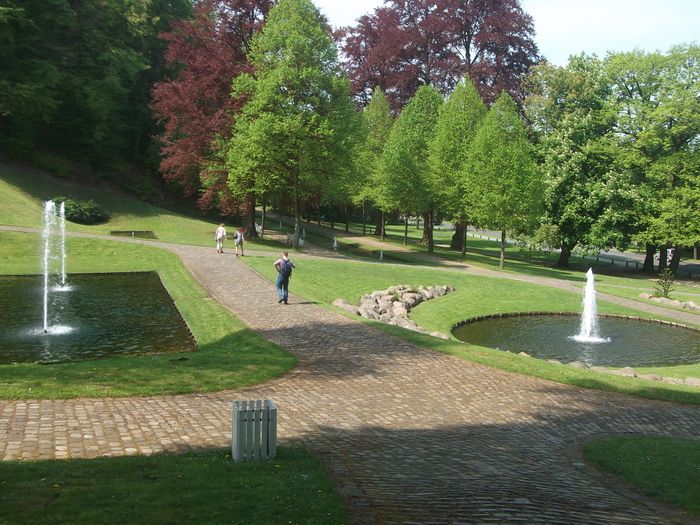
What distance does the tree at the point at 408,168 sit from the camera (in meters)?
48.0

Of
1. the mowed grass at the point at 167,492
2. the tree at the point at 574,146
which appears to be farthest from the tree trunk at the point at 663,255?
the mowed grass at the point at 167,492

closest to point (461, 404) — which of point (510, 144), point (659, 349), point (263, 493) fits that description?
point (263, 493)

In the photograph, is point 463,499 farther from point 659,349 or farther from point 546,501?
point 659,349

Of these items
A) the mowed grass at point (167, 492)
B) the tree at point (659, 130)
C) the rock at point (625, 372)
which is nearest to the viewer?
the mowed grass at point (167, 492)

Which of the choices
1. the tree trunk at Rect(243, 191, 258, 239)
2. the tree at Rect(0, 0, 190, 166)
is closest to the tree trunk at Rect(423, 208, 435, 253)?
the tree trunk at Rect(243, 191, 258, 239)

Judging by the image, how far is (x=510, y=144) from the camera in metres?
45.2

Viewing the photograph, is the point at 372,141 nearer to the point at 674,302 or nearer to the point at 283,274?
the point at 674,302

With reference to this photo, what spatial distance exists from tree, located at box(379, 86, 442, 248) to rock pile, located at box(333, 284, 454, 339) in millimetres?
16659

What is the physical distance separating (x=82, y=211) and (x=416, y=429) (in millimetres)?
37812

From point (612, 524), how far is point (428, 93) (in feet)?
159

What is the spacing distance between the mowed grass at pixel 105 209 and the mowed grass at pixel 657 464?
104ft

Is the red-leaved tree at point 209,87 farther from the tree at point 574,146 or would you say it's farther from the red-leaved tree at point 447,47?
the tree at point 574,146

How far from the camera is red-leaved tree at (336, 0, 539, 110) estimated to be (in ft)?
187

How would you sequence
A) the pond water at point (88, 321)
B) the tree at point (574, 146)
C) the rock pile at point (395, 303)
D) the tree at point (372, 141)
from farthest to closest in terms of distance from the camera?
the tree at point (372, 141)
the tree at point (574, 146)
the rock pile at point (395, 303)
the pond water at point (88, 321)
